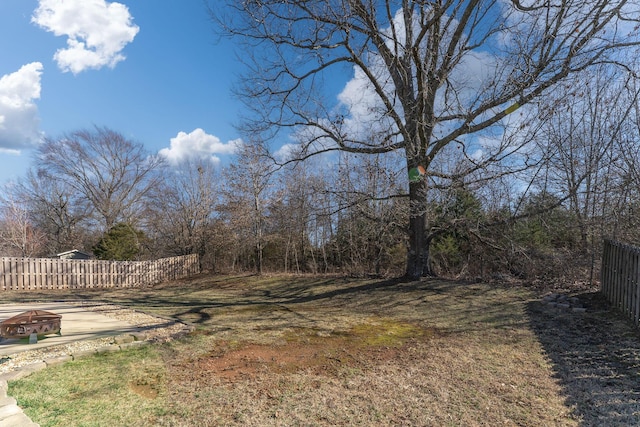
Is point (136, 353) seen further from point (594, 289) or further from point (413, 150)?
point (594, 289)

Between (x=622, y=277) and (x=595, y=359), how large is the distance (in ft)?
8.18

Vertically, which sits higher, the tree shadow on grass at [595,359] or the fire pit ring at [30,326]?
the fire pit ring at [30,326]

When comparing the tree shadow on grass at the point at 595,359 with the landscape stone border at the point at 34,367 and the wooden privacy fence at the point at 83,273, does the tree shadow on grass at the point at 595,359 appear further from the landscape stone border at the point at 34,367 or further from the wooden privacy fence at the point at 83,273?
the wooden privacy fence at the point at 83,273

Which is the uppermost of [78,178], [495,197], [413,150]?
[78,178]

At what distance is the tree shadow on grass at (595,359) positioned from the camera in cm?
263

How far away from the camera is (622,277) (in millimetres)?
5375

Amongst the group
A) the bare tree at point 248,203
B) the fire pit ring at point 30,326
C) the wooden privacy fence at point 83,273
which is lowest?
the wooden privacy fence at point 83,273

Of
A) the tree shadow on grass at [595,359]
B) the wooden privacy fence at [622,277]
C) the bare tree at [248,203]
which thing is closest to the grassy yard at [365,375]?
the tree shadow on grass at [595,359]

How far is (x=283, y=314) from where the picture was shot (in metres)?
6.43

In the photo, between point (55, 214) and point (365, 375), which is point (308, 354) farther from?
point (55, 214)

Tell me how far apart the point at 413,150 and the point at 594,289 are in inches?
190

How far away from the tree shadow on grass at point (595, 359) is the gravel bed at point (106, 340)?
442cm

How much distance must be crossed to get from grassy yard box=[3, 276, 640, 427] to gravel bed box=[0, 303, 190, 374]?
325 millimetres

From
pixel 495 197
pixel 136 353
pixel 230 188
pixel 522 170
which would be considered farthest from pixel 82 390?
pixel 230 188
